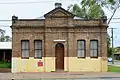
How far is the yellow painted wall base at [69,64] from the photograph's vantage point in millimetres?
39594

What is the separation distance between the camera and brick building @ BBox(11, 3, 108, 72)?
39.7 meters

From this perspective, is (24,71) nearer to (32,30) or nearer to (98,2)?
(32,30)

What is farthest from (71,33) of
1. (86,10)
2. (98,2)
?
(86,10)

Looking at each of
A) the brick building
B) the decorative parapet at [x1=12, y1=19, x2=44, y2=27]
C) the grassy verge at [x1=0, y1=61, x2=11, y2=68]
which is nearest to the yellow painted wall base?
the brick building

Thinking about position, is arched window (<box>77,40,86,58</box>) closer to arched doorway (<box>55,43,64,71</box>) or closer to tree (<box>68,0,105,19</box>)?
arched doorway (<box>55,43,64,71</box>)

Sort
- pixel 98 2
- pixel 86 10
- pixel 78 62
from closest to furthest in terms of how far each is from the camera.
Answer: pixel 78 62 < pixel 98 2 < pixel 86 10

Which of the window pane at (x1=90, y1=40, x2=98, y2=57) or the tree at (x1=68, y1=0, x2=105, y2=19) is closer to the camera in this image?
the window pane at (x1=90, y1=40, x2=98, y2=57)

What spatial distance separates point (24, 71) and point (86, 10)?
28.3 meters

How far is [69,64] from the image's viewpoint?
3969 centimetres

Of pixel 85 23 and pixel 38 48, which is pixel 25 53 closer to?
pixel 38 48

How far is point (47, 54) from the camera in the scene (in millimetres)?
39938

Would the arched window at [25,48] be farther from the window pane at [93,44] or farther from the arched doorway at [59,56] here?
the window pane at [93,44]

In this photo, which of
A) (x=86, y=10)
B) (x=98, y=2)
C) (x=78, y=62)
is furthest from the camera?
(x=86, y=10)

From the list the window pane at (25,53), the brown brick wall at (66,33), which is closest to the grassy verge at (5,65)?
the brown brick wall at (66,33)
